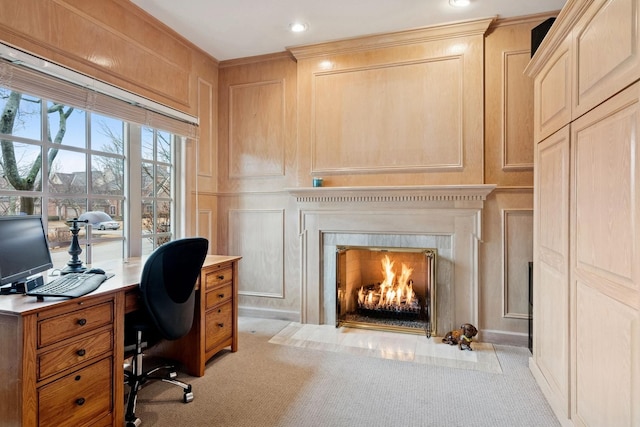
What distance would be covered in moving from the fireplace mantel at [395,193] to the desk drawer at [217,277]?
1.02m

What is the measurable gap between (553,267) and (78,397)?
259 centimetres

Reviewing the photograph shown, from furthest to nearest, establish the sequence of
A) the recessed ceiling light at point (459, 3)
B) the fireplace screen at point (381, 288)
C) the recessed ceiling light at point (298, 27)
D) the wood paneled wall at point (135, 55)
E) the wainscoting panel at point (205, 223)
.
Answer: the wainscoting panel at point (205, 223), the fireplace screen at point (381, 288), the recessed ceiling light at point (298, 27), the recessed ceiling light at point (459, 3), the wood paneled wall at point (135, 55)

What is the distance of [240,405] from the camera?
6.73ft

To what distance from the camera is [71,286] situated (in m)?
1.67

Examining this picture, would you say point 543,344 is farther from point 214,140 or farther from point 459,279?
point 214,140

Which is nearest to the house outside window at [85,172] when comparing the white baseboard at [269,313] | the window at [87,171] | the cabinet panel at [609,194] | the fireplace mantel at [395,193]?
the window at [87,171]

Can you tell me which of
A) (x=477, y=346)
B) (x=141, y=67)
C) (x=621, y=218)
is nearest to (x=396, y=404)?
(x=477, y=346)

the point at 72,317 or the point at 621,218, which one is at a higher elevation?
the point at 621,218

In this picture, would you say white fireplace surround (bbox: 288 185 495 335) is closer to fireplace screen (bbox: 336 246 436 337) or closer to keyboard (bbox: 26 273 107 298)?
fireplace screen (bbox: 336 246 436 337)

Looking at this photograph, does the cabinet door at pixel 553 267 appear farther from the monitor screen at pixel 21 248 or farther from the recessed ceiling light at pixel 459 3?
the monitor screen at pixel 21 248

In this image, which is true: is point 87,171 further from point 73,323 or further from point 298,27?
point 298,27

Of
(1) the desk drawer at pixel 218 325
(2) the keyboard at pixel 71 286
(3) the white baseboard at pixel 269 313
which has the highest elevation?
(2) the keyboard at pixel 71 286

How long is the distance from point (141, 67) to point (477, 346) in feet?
11.8

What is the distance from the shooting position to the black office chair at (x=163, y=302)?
188cm
